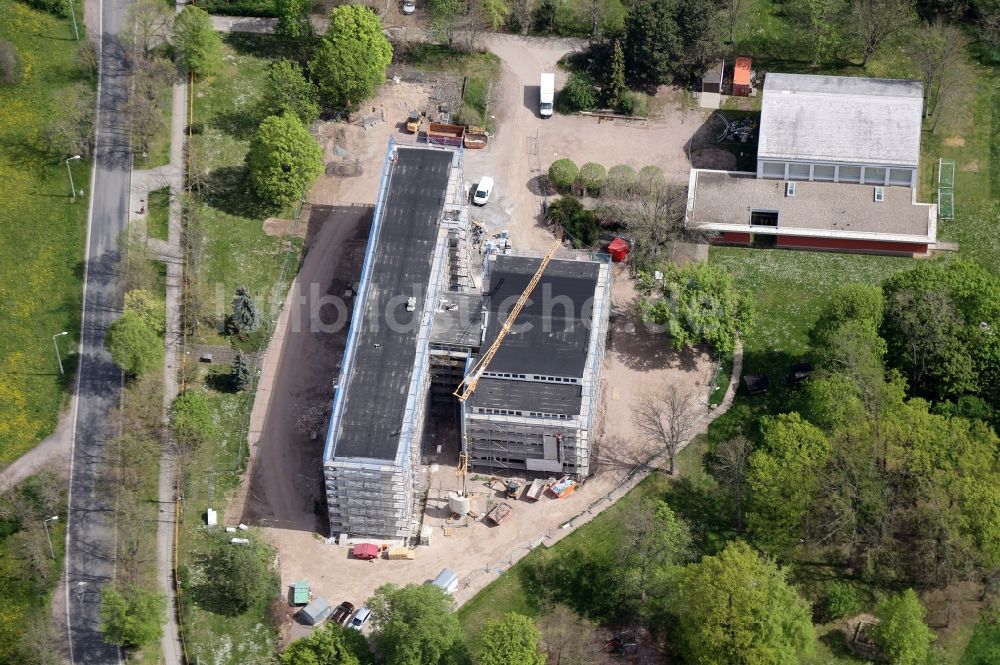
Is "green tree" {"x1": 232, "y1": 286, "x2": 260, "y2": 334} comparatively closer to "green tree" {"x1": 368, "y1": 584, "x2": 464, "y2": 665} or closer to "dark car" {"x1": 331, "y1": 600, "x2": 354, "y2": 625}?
"dark car" {"x1": 331, "y1": 600, "x2": 354, "y2": 625}

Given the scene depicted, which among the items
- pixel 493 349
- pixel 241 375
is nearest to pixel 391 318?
pixel 493 349

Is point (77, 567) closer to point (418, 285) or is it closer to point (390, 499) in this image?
point (390, 499)

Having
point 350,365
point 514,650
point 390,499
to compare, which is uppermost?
point 350,365

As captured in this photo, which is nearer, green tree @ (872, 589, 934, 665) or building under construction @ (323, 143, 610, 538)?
green tree @ (872, 589, 934, 665)

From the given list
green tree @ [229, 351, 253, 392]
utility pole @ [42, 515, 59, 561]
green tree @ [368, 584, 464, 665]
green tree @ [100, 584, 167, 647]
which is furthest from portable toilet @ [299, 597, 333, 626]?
green tree @ [229, 351, 253, 392]

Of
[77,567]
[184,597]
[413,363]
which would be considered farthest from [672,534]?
[77,567]

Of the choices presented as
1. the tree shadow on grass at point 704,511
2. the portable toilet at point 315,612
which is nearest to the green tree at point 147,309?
the portable toilet at point 315,612

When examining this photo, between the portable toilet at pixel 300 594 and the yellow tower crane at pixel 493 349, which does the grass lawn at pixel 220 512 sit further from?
the yellow tower crane at pixel 493 349

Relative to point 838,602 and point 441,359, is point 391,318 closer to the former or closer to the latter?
point 441,359
